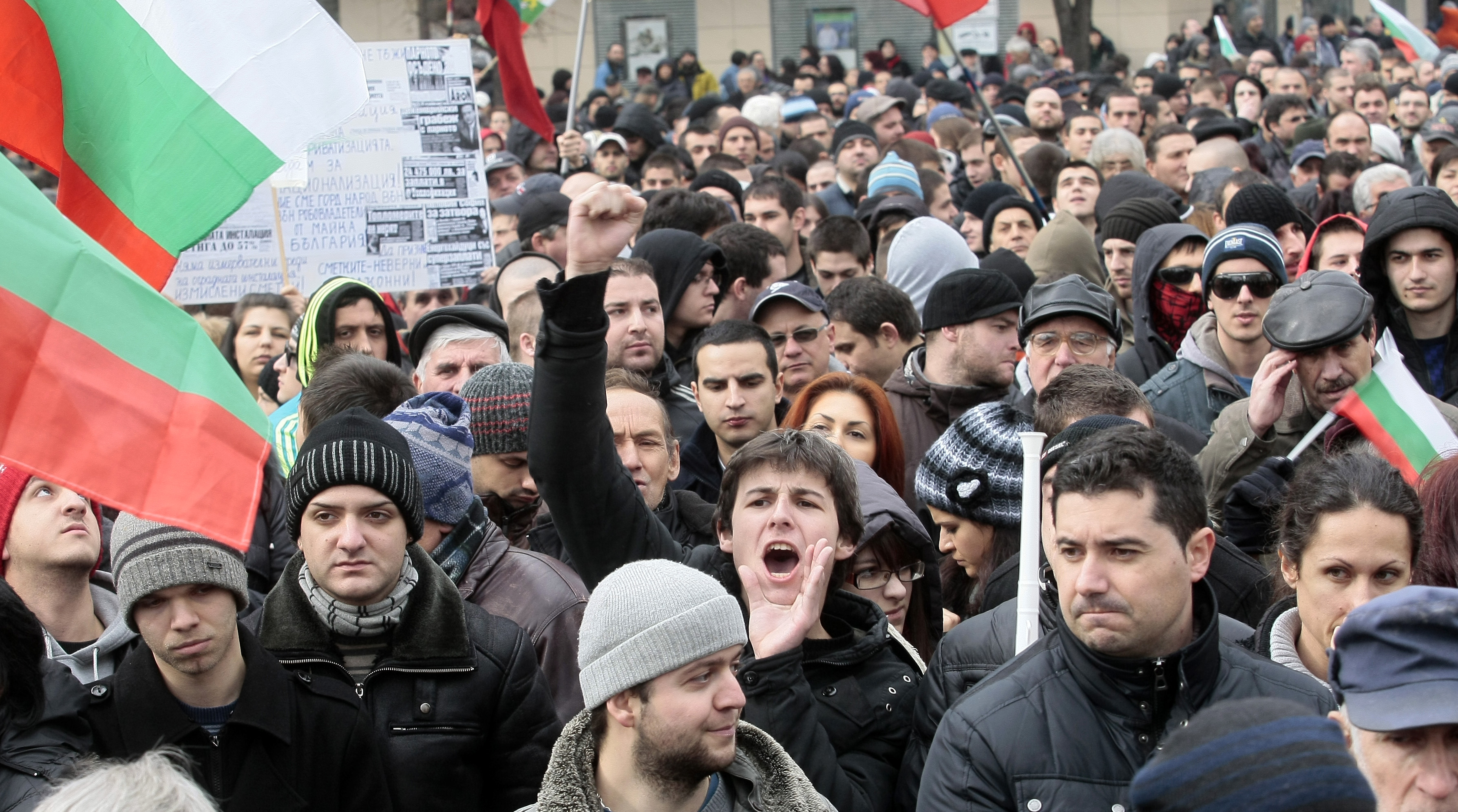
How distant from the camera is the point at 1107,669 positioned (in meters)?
2.91

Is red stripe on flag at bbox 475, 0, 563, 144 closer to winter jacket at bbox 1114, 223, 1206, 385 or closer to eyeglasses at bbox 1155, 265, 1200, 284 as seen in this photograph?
winter jacket at bbox 1114, 223, 1206, 385

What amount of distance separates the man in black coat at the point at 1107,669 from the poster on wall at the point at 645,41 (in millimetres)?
30362

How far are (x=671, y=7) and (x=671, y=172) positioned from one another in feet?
76.4

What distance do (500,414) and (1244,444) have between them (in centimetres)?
232

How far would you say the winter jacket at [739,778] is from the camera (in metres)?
2.83

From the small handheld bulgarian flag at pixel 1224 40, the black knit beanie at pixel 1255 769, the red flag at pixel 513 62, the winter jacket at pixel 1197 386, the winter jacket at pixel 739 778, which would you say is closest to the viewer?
the black knit beanie at pixel 1255 769

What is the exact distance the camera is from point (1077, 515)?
9.87 feet

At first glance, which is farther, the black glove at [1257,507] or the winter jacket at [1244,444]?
the winter jacket at [1244,444]

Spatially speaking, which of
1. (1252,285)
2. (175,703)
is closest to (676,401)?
(1252,285)

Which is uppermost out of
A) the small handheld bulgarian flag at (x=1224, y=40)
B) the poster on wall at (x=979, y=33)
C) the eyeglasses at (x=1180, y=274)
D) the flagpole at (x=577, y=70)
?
the poster on wall at (x=979, y=33)

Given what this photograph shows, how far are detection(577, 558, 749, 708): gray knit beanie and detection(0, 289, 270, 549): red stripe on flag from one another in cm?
71

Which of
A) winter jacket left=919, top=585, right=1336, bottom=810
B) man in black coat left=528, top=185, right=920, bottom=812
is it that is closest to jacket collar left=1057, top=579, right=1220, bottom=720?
winter jacket left=919, top=585, right=1336, bottom=810

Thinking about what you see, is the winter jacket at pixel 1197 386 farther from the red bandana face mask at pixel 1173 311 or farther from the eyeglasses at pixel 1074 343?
the red bandana face mask at pixel 1173 311

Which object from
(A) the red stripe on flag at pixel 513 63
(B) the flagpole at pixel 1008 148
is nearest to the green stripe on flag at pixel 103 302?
(B) the flagpole at pixel 1008 148
